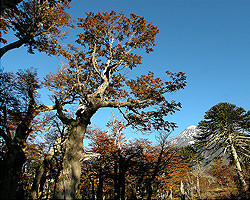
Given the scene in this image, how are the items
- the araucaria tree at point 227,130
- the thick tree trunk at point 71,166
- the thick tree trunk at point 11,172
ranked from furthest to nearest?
the araucaria tree at point 227,130, the thick tree trunk at point 11,172, the thick tree trunk at point 71,166

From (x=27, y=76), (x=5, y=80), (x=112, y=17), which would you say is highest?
(x=112, y=17)

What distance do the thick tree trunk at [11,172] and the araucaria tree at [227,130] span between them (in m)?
21.3

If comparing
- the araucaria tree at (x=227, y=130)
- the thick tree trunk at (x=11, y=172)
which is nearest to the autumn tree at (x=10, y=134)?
the thick tree trunk at (x=11, y=172)

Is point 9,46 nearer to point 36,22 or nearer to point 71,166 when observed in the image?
point 36,22

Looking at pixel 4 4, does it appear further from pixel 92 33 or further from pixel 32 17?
pixel 92 33

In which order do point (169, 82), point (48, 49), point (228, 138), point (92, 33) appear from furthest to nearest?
point (228, 138) < point (48, 49) < point (92, 33) < point (169, 82)

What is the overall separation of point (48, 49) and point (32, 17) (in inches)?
74.5

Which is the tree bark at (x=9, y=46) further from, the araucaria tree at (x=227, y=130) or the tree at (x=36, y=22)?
the araucaria tree at (x=227, y=130)

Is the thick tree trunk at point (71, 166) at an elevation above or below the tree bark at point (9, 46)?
below

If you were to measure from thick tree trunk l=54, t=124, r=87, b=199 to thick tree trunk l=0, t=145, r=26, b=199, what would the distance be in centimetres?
241

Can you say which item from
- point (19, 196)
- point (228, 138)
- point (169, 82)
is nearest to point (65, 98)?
point (19, 196)

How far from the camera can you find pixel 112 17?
8.18m

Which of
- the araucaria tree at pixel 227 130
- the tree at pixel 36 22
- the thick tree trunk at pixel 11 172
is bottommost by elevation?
the thick tree trunk at pixel 11 172

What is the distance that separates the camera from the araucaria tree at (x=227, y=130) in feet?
60.6
